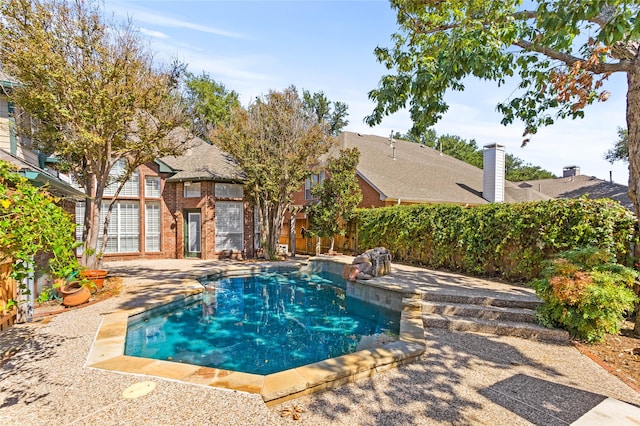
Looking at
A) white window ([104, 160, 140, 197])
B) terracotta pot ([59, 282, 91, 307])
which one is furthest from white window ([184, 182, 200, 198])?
terracotta pot ([59, 282, 91, 307])

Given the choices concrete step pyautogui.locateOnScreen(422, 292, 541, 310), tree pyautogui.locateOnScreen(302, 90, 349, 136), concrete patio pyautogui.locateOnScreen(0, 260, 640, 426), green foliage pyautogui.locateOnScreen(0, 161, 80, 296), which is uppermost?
tree pyautogui.locateOnScreen(302, 90, 349, 136)

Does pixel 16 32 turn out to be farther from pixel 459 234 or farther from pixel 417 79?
pixel 459 234

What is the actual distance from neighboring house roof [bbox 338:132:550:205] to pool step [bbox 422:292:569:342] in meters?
9.54

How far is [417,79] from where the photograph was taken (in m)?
6.20

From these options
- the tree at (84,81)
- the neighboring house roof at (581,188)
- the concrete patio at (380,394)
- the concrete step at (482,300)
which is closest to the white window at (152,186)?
the tree at (84,81)

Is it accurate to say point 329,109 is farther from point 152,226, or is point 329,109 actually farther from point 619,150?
point 619,150

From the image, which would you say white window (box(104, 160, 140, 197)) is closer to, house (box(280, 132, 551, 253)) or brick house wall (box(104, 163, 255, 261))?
brick house wall (box(104, 163, 255, 261))

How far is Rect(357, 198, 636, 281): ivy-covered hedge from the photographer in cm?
712

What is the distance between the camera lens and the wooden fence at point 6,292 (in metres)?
5.25

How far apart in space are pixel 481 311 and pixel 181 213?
14.4 metres

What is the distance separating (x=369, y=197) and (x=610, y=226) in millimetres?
11151

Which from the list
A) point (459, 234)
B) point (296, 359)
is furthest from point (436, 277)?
point (296, 359)

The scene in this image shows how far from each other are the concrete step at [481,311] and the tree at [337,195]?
30.2 ft

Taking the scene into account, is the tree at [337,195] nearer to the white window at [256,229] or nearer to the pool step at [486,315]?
the white window at [256,229]
